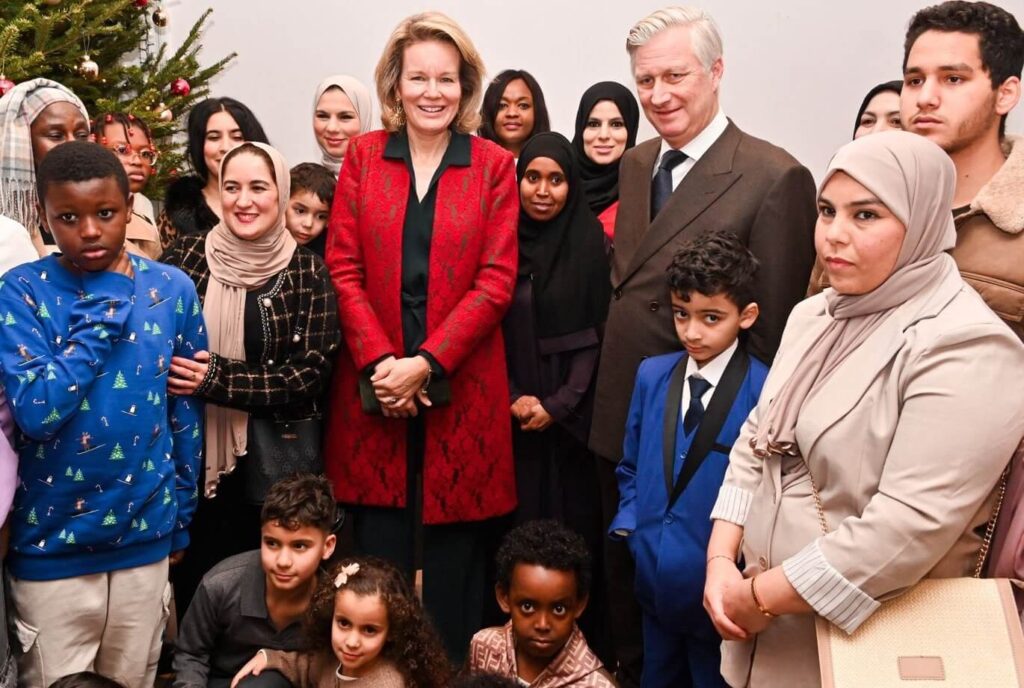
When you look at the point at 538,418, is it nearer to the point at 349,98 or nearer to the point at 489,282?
the point at 489,282

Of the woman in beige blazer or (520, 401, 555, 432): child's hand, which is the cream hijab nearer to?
(520, 401, 555, 432): child's hand

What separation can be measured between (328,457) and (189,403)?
0.53 metres

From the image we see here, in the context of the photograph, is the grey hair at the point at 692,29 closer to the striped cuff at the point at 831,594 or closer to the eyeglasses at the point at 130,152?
the striped cuff at the point at 831,594

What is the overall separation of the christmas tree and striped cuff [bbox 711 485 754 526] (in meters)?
3.01

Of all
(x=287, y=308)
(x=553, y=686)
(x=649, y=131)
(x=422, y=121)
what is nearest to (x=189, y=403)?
(x=287, y=308)

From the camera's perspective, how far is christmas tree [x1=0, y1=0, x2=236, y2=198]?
4.18m

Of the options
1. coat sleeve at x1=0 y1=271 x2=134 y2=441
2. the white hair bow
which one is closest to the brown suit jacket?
the white hair bow

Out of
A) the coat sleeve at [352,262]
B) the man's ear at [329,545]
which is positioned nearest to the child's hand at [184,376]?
the coat sleeve at [352,262]

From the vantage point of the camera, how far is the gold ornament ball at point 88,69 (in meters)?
4.35

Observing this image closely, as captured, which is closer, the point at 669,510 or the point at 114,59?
the point at 669,510

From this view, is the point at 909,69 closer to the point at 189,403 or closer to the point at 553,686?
the point at 553,686

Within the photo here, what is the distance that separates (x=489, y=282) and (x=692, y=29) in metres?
0.94

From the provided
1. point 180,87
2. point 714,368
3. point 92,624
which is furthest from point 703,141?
point 180,87

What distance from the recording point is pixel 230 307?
3.15 m
